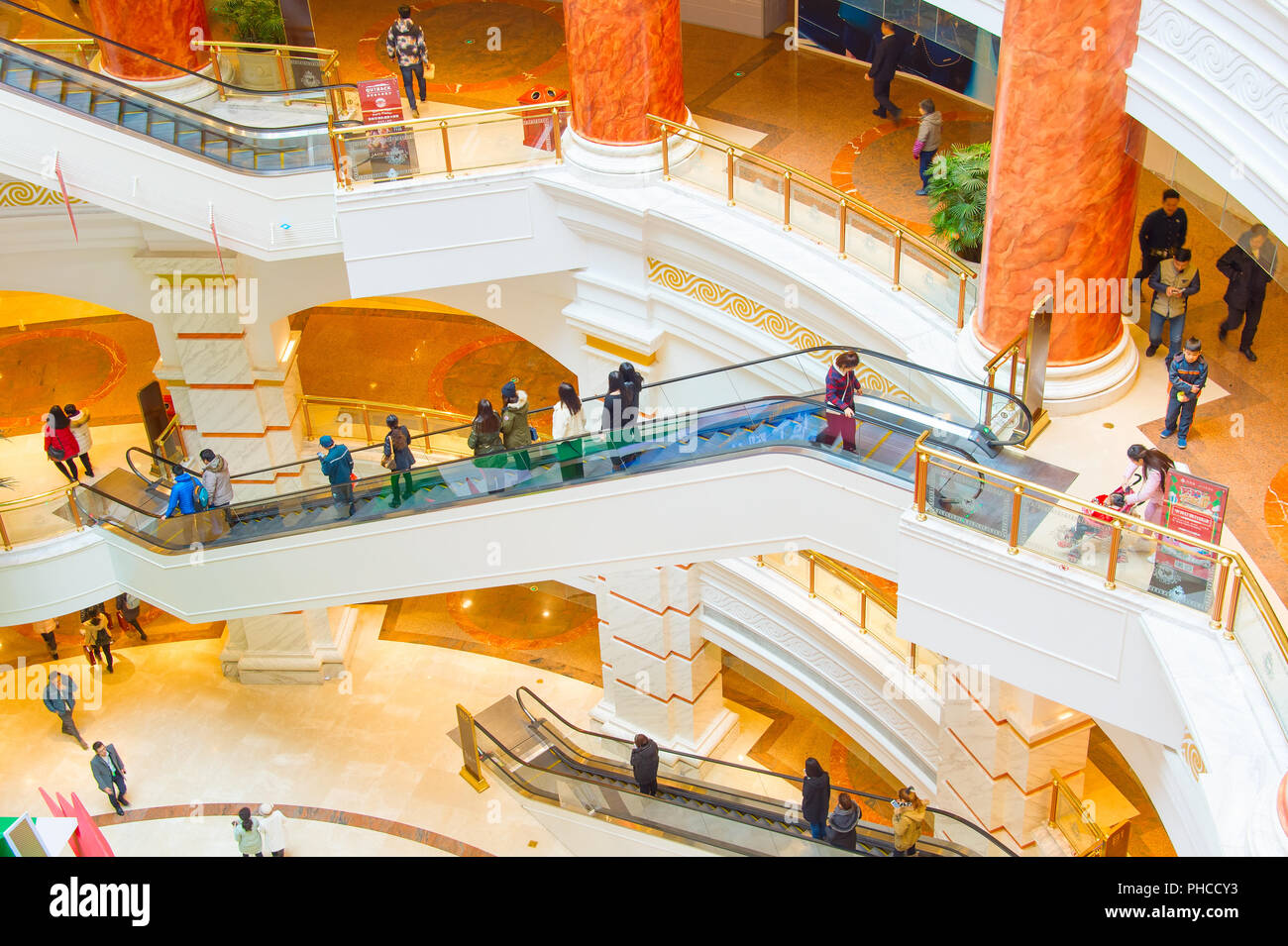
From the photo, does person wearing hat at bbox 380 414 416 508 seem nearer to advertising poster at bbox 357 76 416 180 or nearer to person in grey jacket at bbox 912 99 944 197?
advertising poster at bbox 357 76 416 180

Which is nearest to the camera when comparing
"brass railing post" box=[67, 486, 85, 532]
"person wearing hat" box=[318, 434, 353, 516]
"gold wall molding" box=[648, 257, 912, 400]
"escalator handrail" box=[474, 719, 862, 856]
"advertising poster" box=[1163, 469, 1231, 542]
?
"advertising poster" box=[1163, 469, 1231, 542]

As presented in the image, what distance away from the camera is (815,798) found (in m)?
11.7

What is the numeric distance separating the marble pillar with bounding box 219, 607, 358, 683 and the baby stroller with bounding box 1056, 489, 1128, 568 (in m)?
10.5

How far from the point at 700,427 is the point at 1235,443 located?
3.67 m

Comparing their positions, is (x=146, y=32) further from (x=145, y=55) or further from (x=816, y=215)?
(x=816, y=215)

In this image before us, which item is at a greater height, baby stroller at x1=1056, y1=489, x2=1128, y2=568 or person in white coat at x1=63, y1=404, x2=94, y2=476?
baby stroller at x1=1056, y1=489, x2=1128, y2=568

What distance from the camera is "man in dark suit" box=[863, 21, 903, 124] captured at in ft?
47.0

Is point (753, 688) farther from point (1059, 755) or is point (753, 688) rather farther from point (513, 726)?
point (1059, 755)

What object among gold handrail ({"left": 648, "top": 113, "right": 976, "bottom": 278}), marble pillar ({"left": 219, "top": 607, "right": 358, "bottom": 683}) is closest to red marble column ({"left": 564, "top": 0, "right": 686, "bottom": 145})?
gold handrail ({"left": 648, "top": 113, "right": 976, "bottom": 278})

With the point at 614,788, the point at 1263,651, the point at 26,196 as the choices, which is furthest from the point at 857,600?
the point at 26,196

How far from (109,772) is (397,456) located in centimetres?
544

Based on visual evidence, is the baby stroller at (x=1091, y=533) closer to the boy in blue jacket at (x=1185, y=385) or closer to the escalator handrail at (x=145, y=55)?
the boy in blue jacket at (x=1185, y=385)

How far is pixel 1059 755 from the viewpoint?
39.6ft
